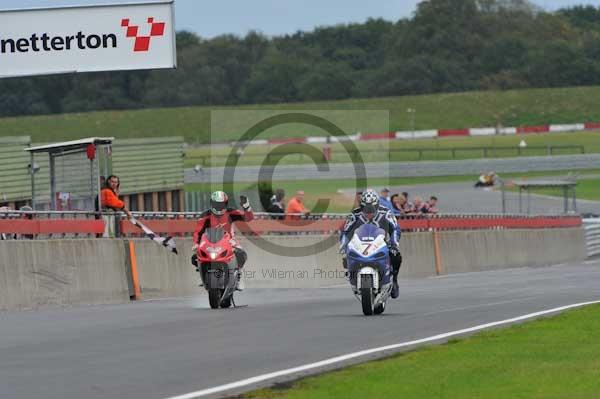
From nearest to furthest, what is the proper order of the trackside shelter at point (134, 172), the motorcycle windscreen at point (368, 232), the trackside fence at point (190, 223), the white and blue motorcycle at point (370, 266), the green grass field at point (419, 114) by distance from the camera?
the white and blue motorcycle at point (370, 266), the motorcycle windscreen at point (368, 232), the trackside fence at point (190, 223), the trackside shelter at point (134, 172), the green grass field at point (419, 114)

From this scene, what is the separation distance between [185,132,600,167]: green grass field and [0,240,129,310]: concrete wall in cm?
4926

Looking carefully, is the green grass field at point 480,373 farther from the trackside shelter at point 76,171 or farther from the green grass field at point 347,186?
the green grass field at point 347,186

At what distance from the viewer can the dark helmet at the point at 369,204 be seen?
18625 mm

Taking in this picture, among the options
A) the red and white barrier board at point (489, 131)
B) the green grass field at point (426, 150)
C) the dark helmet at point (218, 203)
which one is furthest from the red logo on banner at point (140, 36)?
the red and white barrier board at point (489, 131)

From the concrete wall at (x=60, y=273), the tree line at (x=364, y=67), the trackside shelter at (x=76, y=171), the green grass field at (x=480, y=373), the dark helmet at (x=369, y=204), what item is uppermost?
the tree line at (x=364, y=67)

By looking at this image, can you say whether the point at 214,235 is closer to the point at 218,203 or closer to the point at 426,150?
the point at 218,203

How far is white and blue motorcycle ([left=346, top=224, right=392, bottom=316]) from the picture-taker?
17.8 metres

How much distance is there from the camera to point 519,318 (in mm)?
16328

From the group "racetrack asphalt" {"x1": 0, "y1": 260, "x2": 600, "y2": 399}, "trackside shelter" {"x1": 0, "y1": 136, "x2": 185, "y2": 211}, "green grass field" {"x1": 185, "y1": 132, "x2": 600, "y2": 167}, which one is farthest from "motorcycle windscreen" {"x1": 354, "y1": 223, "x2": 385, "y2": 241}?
"green grass field" {"x1": 185, "y1": 132, "x2": 600, "y2": 167}

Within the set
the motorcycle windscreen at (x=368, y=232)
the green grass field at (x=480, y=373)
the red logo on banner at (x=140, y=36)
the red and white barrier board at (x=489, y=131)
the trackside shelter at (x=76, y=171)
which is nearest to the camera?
the green grass field at (x=480, y=373)

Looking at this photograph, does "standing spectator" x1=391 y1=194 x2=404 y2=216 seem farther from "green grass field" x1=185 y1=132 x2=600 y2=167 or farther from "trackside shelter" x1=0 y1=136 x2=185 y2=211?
"green grass field" x1=185 y1=132 x2=600 y2=167

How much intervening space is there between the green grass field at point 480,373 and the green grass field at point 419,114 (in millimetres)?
82470

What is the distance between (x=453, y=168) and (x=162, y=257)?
55.6 metres

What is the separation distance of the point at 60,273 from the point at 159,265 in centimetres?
327
